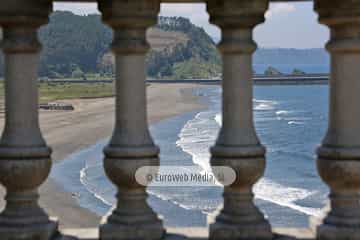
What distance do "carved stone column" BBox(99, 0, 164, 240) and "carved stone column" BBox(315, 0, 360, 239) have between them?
1.13 m

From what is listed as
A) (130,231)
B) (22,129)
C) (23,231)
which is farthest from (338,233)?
(22,129)

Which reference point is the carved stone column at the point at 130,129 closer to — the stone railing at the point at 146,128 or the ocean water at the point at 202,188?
the stone railing at the point at 146,128

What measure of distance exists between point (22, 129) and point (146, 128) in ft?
2.66

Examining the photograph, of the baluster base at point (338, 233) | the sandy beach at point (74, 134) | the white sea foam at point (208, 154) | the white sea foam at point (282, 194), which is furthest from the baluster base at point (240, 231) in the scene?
the white sea foam at point (282, 194)

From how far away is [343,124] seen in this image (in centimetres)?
417

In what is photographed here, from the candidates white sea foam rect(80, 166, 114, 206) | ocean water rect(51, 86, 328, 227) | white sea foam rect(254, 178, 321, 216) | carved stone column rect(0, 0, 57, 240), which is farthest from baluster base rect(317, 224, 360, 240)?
white sea foam rect(80, 166, 114, 206)

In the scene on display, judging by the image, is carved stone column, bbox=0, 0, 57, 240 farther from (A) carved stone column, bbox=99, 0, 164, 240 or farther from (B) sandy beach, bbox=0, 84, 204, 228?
(B) sandy beach, bbox=0, 84, 204, 228

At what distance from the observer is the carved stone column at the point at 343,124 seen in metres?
4.10

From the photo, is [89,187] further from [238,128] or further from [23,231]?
[238,128]

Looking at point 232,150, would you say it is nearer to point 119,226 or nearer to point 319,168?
point 319,168

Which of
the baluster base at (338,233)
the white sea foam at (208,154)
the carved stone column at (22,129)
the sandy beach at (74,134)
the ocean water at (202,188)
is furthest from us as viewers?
the white sea foam at (208,154)

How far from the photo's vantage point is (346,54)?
4.16 meters

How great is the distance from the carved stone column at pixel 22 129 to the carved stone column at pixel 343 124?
1852 mm

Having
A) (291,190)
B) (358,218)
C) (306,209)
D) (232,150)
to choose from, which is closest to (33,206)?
(232,150)
